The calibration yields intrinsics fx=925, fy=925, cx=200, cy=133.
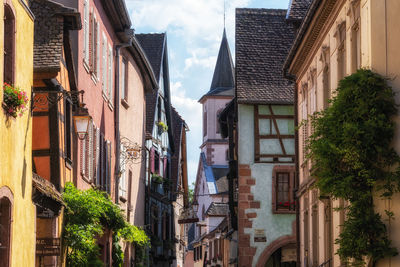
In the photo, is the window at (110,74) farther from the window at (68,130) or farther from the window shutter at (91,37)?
the window at (68,130)

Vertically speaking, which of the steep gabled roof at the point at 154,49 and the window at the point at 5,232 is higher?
the steep gabled roof at the point at 154,49

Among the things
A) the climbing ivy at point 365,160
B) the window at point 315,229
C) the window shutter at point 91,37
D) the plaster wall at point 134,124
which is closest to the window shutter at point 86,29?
the window shutter at point 91,37

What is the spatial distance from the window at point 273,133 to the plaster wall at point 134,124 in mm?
4273

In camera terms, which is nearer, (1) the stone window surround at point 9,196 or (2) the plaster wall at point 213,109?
(1) the stone window surround at point 9,196

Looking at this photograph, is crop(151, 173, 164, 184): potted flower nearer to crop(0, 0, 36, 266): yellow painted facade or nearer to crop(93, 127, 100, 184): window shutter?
crop(93, 127, 100, 184): window shutter

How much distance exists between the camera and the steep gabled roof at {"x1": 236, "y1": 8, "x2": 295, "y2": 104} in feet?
111

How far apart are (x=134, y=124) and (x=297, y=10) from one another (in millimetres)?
7856

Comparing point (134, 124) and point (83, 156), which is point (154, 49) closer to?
point (134, 124)

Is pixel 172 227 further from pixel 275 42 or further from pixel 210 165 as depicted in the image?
pixel 210 165

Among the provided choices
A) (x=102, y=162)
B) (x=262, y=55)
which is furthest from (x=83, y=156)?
(x=262, y=55)

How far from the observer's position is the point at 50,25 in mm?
17047

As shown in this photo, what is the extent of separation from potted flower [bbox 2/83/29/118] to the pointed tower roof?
68073 mm

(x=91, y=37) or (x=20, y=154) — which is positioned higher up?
(x=91, y=37)

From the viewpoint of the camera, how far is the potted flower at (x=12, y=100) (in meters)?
12.4
